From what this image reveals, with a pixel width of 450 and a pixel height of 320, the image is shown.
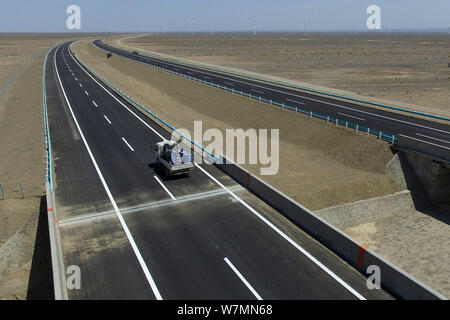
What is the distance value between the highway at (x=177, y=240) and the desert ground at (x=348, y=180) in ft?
22.7

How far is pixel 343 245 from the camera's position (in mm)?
15406

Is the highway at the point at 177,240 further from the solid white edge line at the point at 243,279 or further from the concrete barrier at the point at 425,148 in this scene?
the concrete barrier at the point at 425,148

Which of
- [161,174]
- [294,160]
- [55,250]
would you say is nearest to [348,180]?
[294,160]

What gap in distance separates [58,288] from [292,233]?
1031 centimetres

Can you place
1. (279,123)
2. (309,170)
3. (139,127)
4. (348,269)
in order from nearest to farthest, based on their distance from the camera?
(348,269) → (309,170) → (139,127) → (279,123)

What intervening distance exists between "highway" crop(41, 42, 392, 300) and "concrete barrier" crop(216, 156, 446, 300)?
36 centimetres

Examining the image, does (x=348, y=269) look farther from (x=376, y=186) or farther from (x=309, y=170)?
(x=309, y=170)

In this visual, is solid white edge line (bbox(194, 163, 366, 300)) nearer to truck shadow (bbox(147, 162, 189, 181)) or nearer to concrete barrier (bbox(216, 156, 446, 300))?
concrete barrier (bbox(216, 156, 446, 300))

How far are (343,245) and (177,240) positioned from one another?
743 cm

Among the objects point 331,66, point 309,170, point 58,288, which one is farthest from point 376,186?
point 331,66

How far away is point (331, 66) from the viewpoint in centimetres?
9256

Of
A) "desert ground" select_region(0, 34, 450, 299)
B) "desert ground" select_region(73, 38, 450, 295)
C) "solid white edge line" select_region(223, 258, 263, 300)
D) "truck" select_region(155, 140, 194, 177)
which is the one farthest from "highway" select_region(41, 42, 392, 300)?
"desert ground" select_region(73, 38, 450, 295)

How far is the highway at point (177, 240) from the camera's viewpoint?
13.6 metres

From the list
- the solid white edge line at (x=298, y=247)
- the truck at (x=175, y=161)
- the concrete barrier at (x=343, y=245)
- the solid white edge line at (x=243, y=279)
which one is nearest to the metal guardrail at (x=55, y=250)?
the solid white edge line at (x=243, y=279)
